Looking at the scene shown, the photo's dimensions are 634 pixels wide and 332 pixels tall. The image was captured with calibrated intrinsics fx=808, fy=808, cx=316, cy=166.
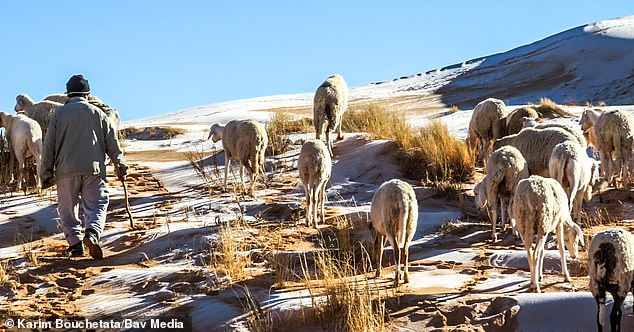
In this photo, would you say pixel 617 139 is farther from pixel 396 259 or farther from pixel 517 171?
pixel 396 259

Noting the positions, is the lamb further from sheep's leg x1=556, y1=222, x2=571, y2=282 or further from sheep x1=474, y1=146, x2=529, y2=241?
sheep's leg x1=556, y1=222, x2=571, y2=282

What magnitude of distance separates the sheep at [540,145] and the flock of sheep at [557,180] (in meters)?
0.01

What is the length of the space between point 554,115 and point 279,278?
11.0 metres

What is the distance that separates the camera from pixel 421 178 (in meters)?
13.2

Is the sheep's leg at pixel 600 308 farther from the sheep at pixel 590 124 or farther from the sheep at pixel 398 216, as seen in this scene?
the sheep at pixel 590 124

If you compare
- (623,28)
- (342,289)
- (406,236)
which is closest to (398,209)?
(406,236)

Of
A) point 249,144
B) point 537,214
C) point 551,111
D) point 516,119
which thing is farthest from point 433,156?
point 537,214

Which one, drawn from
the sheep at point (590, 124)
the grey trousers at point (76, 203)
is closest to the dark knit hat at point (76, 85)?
the grey trousers at point (76, 203)

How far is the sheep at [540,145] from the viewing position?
426 inches

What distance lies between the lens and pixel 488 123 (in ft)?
46.4

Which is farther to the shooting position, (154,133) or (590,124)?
(154,133)

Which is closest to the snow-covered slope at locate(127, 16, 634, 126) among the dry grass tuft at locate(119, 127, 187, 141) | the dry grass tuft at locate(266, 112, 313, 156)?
the dry grass tuft at locate(119, 127, 187, 141)

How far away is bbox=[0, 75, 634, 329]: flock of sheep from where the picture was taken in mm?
6375

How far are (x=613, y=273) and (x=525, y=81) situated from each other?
23447 mm
